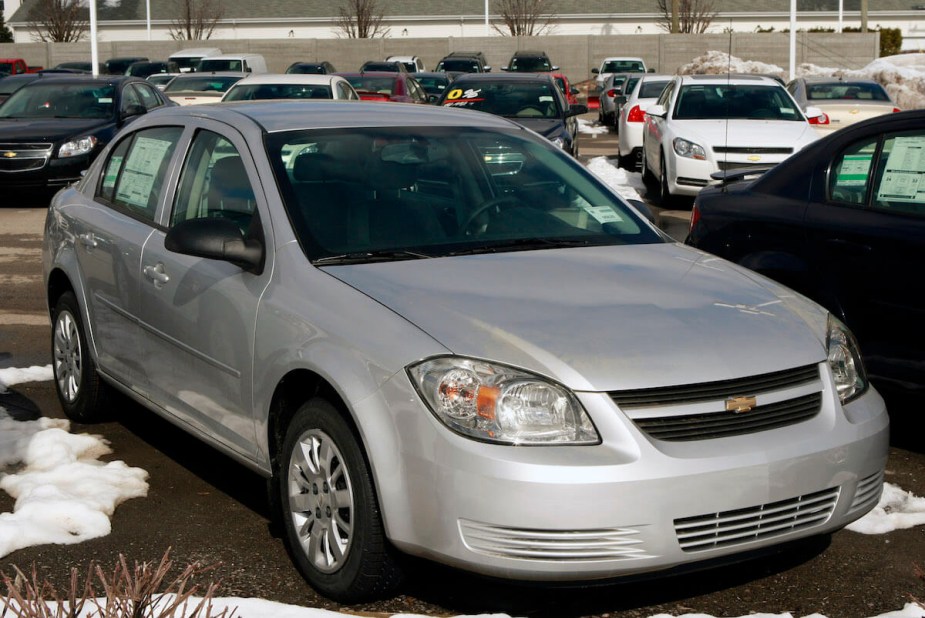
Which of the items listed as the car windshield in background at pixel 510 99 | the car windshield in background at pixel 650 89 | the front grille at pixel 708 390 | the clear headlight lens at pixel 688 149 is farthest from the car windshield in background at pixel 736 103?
the front grille at pixel 708 390

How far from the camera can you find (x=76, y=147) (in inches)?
661

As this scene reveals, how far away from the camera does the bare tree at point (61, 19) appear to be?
64250 mm

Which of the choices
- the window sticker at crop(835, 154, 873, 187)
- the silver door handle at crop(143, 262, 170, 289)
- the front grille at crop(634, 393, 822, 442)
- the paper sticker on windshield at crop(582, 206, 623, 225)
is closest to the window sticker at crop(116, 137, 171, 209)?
the silver door handle at crop(143, 262, 170, 289)

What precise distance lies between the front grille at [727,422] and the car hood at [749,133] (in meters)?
11.6

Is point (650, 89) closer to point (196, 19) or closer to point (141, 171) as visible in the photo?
point (141, 171)

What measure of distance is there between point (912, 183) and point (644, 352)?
276cm

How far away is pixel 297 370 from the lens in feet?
14.4

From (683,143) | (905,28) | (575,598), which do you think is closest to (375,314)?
(575,598)

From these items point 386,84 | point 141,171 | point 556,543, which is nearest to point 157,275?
point 141,171

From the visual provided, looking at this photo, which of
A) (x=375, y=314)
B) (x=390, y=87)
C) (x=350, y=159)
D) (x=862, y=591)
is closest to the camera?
(x=375, y=314)

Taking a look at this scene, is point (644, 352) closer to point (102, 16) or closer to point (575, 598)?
point (575, 598)

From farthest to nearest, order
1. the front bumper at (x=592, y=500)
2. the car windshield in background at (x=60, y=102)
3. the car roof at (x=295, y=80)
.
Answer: the car roof at (x=295, y=80)
the car windshield in background at (x=60, y=102)
the front bumper at (x=592, y=500)

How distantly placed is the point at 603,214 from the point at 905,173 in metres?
1.67

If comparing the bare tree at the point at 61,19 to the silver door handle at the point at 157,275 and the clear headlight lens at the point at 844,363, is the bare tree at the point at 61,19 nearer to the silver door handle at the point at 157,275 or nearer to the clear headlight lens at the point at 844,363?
the silver door handle at the point at 157,275
